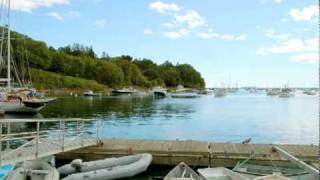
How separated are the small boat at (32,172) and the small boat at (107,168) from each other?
0.87m

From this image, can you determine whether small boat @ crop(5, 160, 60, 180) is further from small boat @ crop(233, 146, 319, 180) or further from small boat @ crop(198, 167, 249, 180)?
small boat @ crop(233, 146, 319, 180)

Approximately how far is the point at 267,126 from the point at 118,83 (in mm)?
120487

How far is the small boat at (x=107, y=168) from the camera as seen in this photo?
1545 cm

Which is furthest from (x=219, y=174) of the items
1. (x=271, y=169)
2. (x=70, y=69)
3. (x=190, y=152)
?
(x=70, y=69)

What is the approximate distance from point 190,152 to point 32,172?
6.45 metres

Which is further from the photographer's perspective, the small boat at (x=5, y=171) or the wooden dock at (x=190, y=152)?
the wooden dock at (x=190, y=152)

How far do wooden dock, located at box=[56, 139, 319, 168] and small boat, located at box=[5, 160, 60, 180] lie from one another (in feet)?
9.83

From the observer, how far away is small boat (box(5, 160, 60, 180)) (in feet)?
44.7

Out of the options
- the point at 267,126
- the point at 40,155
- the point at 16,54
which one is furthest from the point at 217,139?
the point at 16,54

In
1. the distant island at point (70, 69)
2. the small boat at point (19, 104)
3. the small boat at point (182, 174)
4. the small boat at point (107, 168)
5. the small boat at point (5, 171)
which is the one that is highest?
the distant island at point (70, 69)

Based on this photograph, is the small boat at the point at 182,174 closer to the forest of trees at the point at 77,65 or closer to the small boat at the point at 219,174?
the small boat at the point at 219,174

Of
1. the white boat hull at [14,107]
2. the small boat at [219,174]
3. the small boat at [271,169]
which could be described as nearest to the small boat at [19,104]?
the white boat hull at [14,107]

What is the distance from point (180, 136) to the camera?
3425 centimetres

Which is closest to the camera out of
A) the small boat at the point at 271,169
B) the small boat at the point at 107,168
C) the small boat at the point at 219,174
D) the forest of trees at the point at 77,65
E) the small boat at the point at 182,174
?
the small boat at the point at 271,169
